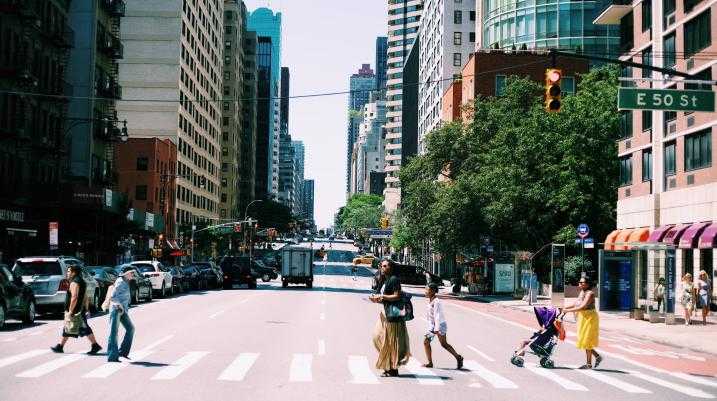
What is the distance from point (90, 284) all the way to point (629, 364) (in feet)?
61.1

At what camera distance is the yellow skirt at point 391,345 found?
13758 millimetres

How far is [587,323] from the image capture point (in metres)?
16.1

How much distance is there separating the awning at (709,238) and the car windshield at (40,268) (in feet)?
82.2

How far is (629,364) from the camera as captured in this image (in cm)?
1770

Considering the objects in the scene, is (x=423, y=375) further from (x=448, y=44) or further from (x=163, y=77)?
(x=448, y=44)

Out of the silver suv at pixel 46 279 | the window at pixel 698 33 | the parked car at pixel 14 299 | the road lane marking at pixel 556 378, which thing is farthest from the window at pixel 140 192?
the road lane marking at pixel 556 378

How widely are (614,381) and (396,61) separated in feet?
592

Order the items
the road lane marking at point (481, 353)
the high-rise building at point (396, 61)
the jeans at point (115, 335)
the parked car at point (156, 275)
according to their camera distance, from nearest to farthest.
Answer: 1. the jeans at point (115, 335)
2. the road lane marking at point (481, 353)
3. the parked car at point (156, 275)
4. the high-rise building at point (396, 61)

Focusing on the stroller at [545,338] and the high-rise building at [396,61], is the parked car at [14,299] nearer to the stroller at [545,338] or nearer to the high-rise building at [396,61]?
the stroller at [545,338]

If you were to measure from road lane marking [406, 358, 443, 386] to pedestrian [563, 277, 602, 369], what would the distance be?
10.1 feet

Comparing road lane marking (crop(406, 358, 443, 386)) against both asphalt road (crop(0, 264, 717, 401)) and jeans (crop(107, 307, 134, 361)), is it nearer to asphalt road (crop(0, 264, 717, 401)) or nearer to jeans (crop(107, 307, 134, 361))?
asphalt road (crop(0, 264, 717, 401))

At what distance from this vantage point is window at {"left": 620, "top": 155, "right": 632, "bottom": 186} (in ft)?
153

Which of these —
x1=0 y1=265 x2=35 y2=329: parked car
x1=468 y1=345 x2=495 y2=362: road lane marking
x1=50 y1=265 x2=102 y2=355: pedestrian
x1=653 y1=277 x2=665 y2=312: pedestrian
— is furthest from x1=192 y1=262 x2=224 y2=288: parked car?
x1=50 y1=265 x2=102 y2=355: pedestrian

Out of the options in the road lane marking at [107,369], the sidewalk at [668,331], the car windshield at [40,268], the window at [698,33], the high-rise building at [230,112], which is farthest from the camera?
the high-rise building at [230,112]
